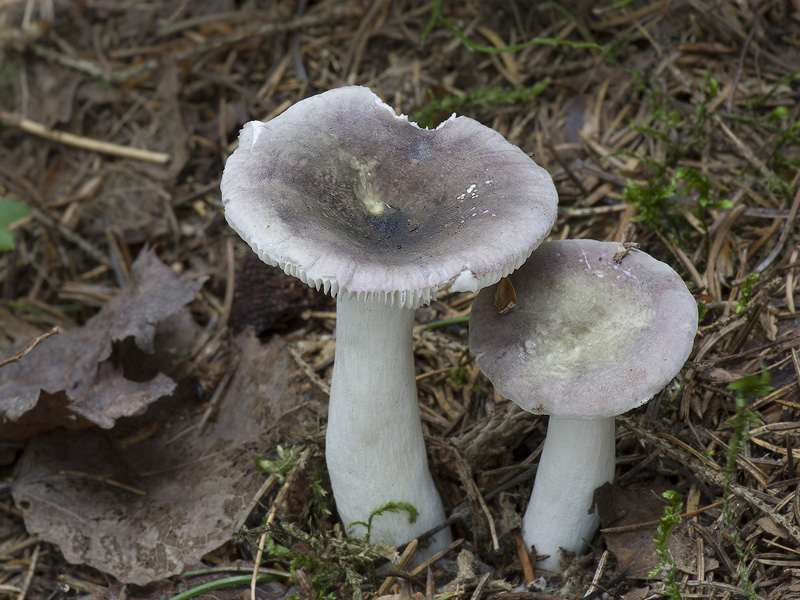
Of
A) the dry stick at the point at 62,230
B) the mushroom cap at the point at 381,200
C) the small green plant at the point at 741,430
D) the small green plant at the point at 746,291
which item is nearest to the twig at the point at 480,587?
the small green plant at the point at 741,430

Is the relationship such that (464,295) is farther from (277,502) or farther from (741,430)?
(741,430)

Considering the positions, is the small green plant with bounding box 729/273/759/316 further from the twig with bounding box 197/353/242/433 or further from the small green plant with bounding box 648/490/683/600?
the twig with bounding box 197/353/242/433

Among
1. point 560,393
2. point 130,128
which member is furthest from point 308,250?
point 130,128

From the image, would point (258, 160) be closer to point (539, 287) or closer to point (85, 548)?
point (539, 287)

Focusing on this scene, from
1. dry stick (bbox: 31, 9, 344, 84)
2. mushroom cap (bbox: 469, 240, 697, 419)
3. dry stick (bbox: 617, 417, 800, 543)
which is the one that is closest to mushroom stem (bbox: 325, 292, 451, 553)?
mushroom cap (bbox: 469, 240, 697, 419)

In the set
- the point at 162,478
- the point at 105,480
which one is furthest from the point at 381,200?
the point at 105,480

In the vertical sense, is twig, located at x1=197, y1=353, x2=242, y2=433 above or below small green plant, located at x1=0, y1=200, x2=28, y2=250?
below
